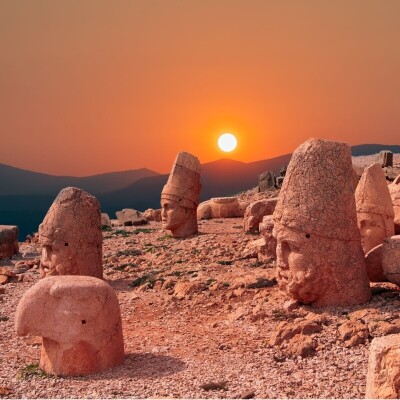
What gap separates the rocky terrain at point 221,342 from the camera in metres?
8.67

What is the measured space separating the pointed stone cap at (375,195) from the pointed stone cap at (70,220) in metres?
6.42

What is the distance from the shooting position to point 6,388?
9.01 metres

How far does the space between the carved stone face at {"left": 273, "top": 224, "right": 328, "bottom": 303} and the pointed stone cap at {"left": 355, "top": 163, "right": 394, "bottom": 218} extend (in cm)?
306

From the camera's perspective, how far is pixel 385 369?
20.6 ft

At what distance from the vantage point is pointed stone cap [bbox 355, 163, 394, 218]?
13.7 meters

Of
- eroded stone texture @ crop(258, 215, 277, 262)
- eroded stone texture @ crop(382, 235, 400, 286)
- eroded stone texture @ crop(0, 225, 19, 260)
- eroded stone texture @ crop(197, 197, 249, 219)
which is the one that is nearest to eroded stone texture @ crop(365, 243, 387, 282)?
eroded stone texture @ crop(382, 235, 400, 286)

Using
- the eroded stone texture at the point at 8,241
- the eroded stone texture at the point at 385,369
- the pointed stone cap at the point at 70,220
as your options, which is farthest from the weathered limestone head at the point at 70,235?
the eroded stone texture at the point at 385,369

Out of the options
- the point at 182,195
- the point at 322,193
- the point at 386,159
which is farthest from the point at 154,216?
the point at 322,193

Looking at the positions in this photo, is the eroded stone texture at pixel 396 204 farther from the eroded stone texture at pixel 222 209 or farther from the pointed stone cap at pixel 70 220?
the eroded stone texture at pixel 222 209

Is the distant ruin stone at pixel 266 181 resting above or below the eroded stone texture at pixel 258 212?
above

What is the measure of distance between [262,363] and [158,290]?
578 cm

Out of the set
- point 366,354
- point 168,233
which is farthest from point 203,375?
point 168,233

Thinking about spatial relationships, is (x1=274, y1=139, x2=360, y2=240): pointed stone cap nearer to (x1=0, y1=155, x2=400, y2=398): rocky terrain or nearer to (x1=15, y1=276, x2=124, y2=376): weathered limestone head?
(x1=0, y1=155, x2=400, y2=398): rocky terrain

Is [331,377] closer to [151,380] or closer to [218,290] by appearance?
[151,380]
